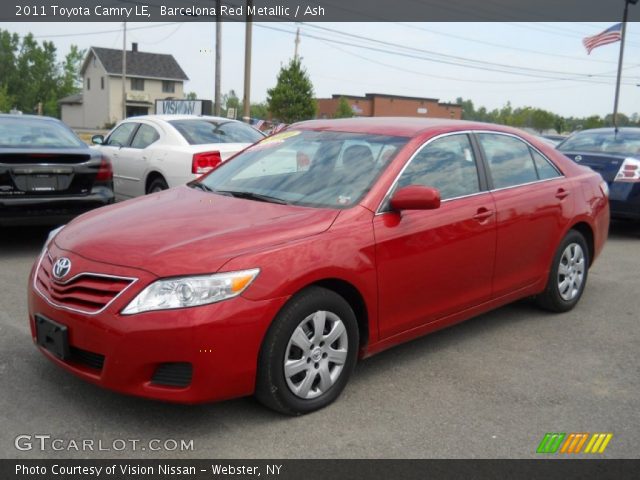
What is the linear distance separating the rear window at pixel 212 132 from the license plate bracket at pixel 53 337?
5.67 m

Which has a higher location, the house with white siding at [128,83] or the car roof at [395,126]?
the house with white siding at [128,83]

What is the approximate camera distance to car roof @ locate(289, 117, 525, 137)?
4.58m

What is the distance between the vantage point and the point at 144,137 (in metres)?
9.71

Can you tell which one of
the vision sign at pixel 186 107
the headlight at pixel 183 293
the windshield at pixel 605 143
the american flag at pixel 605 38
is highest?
the american flag at pixel 605 38

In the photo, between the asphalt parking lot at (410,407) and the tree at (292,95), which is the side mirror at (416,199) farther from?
the tree at (292,95)

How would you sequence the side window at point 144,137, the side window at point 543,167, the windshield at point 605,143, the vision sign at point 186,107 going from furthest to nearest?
1. the vision sign at point 186,107
2. the windshield at point 605,143
3. the side window at point 144,137
4. the side window at point 543,167

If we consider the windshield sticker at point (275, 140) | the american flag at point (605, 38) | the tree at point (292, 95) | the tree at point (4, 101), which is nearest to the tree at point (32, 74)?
the tree at point (4, 101)

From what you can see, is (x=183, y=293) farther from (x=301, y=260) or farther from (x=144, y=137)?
(x=144, y=137)

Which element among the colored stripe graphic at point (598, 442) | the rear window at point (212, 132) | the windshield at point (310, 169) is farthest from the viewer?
the rear window at point (212, 132)

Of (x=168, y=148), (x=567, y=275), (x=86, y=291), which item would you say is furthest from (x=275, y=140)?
(x=168, y=148)

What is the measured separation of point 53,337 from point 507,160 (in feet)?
11.1

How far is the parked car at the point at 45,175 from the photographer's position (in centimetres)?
681

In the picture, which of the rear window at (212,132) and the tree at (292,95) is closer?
the rear window at (212,132)
